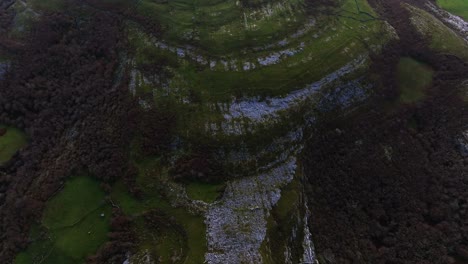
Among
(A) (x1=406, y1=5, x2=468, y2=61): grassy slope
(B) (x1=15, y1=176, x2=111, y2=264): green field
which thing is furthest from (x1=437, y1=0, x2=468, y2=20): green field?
(B) (x1=15, y1=176, x2=111, y2=264): green field

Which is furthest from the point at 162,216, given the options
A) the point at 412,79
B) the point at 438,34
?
the point at 438,34

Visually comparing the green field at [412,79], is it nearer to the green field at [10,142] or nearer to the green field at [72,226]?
the green field at [72,226]

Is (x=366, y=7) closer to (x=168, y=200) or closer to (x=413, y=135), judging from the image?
(x=413, y=135)

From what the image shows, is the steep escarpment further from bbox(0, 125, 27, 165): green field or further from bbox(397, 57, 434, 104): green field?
bbox(0, 125, 27, 165): green field

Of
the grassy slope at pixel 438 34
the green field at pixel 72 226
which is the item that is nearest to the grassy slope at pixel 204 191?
the green field at pixel 72 226

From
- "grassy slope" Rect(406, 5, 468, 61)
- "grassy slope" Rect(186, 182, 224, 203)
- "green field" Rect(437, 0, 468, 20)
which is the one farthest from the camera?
"green field" Rect(437, 0, 468, 20)

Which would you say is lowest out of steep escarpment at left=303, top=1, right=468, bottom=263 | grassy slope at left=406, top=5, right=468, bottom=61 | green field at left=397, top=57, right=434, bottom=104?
steep escarpment at left=303, top=1, right=468, bottom=263

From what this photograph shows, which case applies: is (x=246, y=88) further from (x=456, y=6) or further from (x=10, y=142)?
(x=456, y=6)
